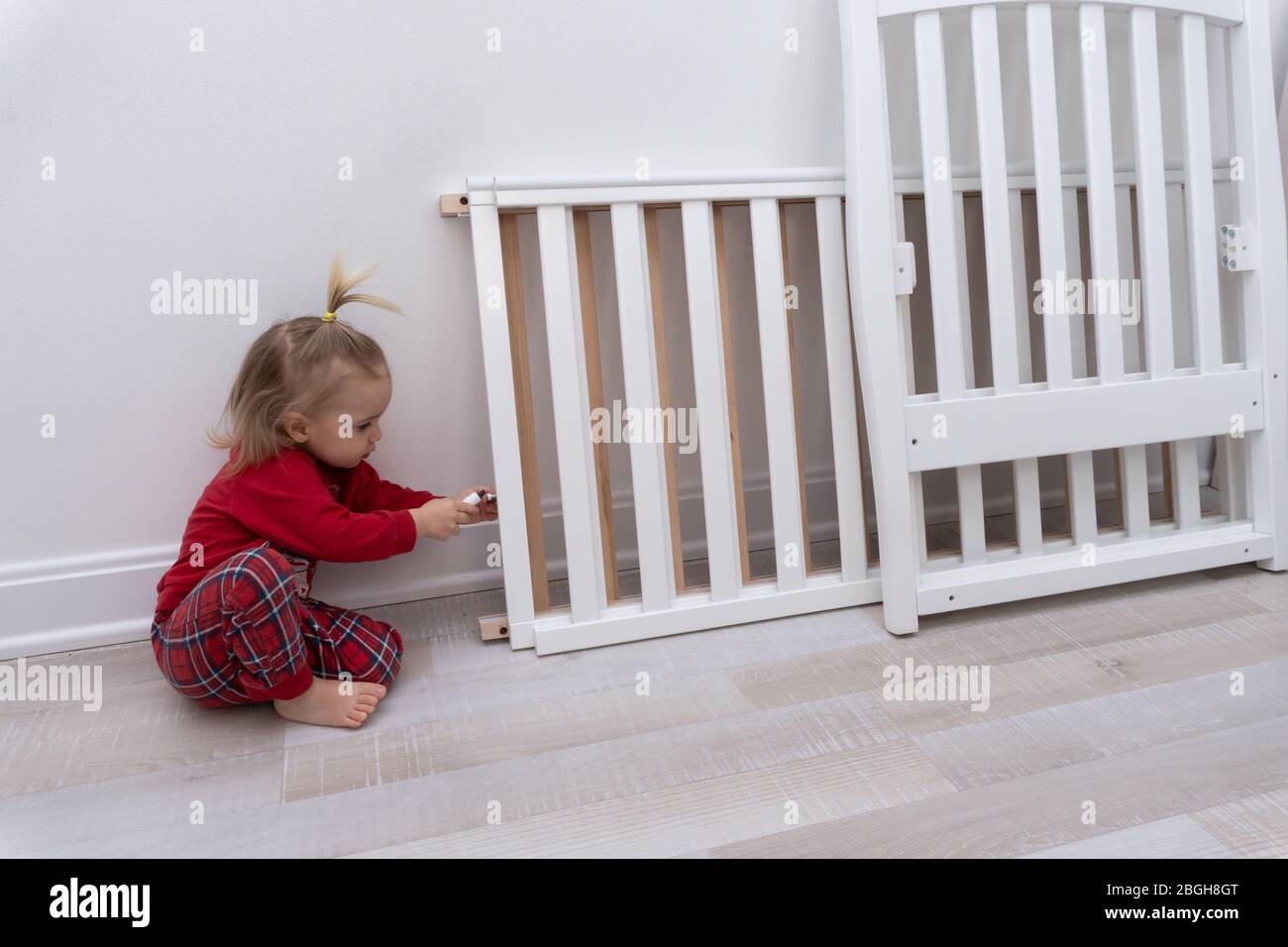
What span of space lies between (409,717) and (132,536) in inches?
19.6

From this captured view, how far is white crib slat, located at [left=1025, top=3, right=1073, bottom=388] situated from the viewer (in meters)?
1.22

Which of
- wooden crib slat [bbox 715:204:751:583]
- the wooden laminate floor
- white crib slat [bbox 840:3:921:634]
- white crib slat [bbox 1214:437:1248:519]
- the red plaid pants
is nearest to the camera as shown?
the wooden laminate floor

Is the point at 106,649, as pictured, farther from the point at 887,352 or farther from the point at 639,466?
the point at 887,352

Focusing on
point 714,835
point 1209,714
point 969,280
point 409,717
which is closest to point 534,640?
point 409,717

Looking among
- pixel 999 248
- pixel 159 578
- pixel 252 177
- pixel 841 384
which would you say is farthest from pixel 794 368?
pixel 159 578

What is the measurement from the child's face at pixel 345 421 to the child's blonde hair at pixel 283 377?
1cm

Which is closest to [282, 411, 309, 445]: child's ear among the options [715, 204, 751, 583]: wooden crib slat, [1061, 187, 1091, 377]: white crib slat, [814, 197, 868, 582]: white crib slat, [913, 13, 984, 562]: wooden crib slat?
[715, 204, 751, 583]: wooden crib slat

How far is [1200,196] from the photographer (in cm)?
133

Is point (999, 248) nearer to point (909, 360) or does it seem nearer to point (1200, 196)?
point (909, 360)

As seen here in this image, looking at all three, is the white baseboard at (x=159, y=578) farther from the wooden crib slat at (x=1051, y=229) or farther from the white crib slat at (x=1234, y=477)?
the white crib slat at (x=1234, y=477)

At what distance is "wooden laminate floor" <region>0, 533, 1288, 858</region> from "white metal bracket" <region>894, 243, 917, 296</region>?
42 cm

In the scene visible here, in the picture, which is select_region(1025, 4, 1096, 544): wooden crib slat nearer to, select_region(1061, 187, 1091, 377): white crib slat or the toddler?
select_region(1061, 187, 1091, 377): white crib slat

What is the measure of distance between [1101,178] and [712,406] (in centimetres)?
57

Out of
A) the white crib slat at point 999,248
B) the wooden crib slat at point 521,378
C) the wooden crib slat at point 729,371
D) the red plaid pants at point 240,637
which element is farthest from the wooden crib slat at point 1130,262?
the red plaid pants at point 240,637
